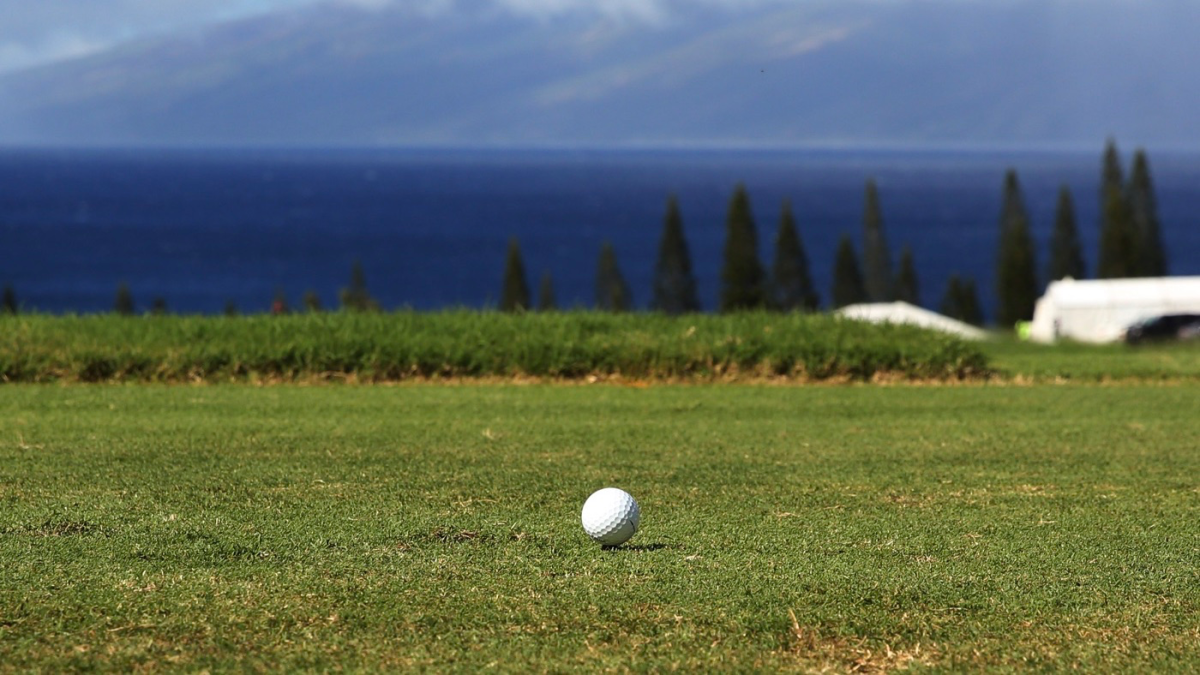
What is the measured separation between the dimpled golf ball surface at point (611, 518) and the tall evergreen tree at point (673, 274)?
84.8 metres

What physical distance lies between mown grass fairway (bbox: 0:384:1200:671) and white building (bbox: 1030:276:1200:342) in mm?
39325

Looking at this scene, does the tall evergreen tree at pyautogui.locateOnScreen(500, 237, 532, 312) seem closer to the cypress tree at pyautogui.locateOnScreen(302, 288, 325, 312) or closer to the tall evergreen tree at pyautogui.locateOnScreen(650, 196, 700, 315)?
the tall evergreen tree at pyautogui.locateOnScreen(650, 196, 700, 315)

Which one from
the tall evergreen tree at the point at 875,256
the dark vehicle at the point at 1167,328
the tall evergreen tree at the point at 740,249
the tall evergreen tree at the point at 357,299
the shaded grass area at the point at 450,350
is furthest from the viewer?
the tall evergreen tree at the point at 875,256

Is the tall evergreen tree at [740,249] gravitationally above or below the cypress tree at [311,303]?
below

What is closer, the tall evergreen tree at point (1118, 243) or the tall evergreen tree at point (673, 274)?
the tall evergreen tree at point (1118, 243)

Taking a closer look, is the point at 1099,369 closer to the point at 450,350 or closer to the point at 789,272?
the point at 450,350

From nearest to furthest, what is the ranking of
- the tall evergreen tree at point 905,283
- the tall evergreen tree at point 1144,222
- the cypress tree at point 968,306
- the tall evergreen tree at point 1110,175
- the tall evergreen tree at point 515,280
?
the tall evergreen tree at point 515,280
the tall evergreen tree at point 1144,222
the tall evergreen tree at point 1110,175
the cypress tree at point 968,306
the tall evergreen tree at point 905,283

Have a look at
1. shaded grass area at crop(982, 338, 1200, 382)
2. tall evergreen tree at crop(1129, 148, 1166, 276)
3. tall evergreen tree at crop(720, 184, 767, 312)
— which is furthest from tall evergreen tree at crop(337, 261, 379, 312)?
tall evergreen tree at crop(1129, 148, 1166, 276)

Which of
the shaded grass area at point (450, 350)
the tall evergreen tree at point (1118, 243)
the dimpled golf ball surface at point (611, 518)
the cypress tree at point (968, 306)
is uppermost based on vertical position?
the dimpled golf ball surface at point (611, 518)

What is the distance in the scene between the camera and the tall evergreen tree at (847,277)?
105 metres

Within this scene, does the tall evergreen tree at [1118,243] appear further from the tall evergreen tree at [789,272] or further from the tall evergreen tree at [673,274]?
the tall evergreen tree at [673,274]

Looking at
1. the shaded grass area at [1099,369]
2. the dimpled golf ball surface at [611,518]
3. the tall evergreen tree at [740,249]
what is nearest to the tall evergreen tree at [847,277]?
the tall evergreen tree at [740,249]

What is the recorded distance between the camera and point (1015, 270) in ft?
322

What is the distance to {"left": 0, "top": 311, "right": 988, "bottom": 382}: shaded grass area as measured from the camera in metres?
13.5
